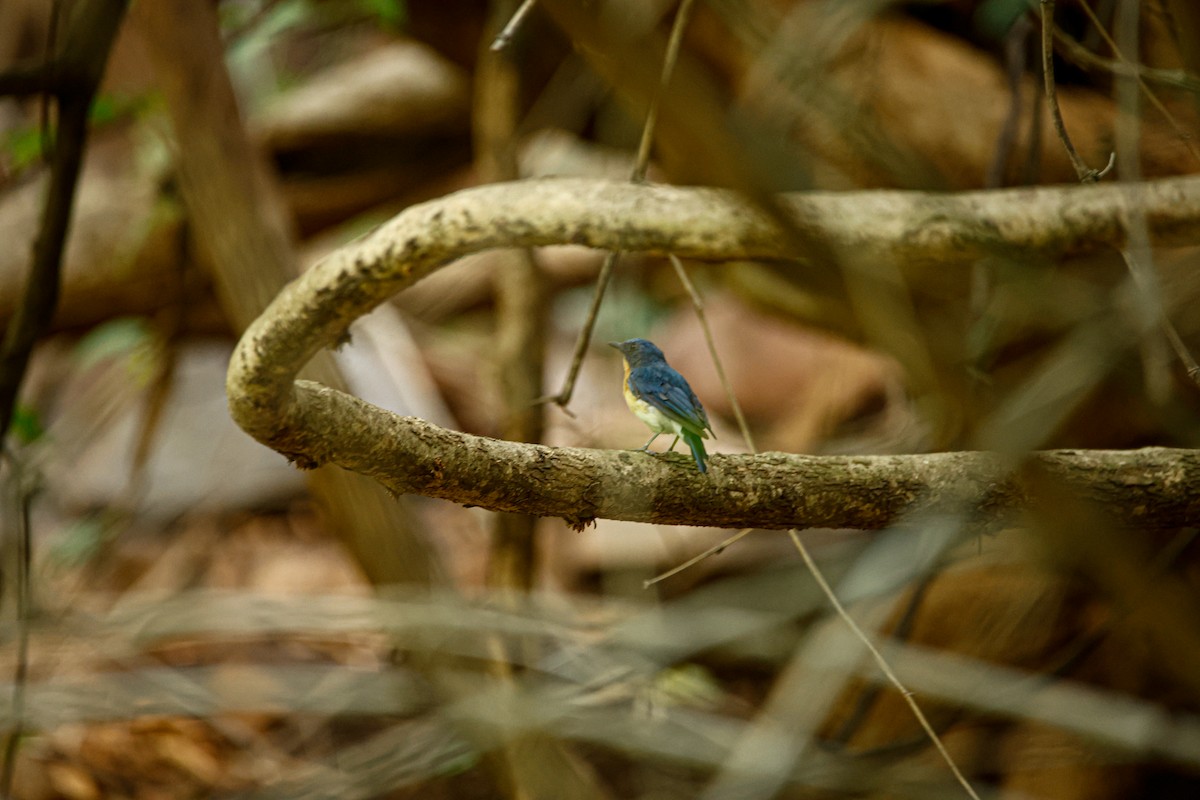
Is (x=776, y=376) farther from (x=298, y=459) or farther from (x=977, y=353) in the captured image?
(x=298, y=459)

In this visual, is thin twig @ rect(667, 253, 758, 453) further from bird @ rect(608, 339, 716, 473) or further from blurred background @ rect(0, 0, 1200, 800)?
blurred background @ rect(0, 0, 1200, 800)

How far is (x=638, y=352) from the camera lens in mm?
2887

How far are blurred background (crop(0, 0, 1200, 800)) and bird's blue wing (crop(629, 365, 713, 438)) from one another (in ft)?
1.50

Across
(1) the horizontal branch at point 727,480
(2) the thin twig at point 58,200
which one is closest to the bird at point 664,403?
(1) the horizontal branch at point 727,480

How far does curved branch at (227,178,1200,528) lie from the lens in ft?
5.60

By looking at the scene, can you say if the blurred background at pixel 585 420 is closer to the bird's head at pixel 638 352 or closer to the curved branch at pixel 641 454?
the curved branch at pixel 641 454

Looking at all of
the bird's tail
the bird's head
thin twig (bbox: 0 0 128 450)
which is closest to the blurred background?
thin twig (bbox: 0 0 128 450)

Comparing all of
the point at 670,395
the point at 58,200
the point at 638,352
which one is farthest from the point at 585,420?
the point at 670,395

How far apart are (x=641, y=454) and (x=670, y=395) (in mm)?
493

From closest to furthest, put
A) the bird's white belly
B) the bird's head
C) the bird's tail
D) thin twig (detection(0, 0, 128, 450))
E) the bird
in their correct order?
the bird's tail → the bird → the bird's white belly → the bird's head → thin twig (detection(0, 0, 128, 450))

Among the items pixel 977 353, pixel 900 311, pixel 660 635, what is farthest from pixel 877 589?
pixel 900 311

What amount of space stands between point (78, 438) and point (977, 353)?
4803 mm

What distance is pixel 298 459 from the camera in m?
1.83

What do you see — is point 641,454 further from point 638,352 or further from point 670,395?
point 638,352
